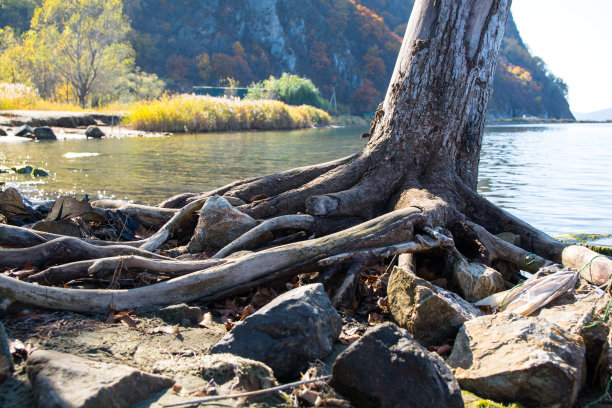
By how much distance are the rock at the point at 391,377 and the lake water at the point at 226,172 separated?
5.49 meters

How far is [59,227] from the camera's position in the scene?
4199 millimetres

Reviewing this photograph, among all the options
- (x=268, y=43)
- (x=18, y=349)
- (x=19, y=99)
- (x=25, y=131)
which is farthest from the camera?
(x=268, y=43)

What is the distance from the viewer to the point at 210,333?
2.85m

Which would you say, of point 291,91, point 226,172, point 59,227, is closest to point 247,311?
point 59,227

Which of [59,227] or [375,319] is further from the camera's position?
[59,227]

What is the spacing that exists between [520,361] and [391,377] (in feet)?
2.38

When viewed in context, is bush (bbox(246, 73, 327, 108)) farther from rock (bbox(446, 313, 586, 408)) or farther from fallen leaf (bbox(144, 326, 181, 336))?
rock (bbox(446, 313, 586, 408))

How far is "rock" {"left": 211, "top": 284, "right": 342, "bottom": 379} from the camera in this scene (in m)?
2.42

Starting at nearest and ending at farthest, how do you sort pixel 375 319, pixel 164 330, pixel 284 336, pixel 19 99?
pixel 284 336 → pixel 164 330 → pixel 375 319 → pixel 19 99

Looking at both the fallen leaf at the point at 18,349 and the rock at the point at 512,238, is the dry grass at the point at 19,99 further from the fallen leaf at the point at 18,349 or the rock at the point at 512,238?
the rock at the point at 512,238

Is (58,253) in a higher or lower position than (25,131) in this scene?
lower

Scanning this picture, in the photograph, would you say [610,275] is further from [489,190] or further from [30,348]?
[489,190]

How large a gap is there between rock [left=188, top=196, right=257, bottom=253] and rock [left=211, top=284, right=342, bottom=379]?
167cm

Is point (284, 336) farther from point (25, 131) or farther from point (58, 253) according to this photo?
point (25, 131)
